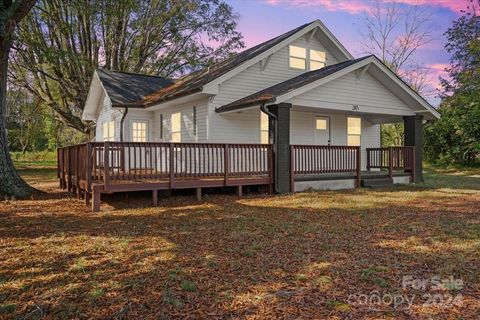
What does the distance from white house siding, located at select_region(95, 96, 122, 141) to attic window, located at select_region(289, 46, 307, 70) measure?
23.9 ft

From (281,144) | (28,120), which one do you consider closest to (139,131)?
(281,144)

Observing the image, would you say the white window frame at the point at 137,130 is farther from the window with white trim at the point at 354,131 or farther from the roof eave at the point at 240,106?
the window with white trim at the point at 354,131

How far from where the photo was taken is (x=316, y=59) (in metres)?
15.0

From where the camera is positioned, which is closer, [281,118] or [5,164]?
[5,164]

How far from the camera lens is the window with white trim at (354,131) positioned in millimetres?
15562

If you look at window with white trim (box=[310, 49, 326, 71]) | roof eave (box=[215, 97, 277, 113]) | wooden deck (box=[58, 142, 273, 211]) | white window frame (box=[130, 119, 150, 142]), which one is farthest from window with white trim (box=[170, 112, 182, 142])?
window with white trim (box=[310, 49, 326, 71])

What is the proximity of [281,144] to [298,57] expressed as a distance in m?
4.97

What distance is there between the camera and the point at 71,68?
75.1 ft

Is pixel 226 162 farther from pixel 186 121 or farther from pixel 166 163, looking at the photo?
pixel 186 121

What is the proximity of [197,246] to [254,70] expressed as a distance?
898 centimetres

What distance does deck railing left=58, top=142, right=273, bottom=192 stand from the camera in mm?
8883

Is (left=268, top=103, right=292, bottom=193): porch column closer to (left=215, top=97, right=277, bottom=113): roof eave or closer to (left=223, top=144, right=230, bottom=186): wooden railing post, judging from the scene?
(left=215, top=97, right=277, bottom=113): roof eave

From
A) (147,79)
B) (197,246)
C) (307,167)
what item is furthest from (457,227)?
(147,79)

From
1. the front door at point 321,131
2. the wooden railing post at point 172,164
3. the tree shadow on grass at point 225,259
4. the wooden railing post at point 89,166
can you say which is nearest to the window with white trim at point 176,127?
the wooden railing post at point 172,164
